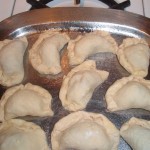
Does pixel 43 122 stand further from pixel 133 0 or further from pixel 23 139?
pixel 133 0

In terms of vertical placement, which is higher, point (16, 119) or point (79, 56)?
point (79, 56)

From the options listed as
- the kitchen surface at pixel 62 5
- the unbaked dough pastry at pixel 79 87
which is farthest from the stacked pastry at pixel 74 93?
the kitchen surface at pixel 62 5

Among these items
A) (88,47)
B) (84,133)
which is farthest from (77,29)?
(84,133)

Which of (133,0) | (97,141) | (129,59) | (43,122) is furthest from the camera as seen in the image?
(133,0)

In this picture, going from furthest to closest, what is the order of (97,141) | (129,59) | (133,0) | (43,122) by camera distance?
(133,0) → (129,59) → (43,122) → (97,141)

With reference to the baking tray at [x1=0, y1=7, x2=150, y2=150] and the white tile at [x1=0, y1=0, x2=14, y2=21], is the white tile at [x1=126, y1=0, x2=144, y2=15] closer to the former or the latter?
the baking tray at [x1=0, y1=7, x2=150, y2=150]

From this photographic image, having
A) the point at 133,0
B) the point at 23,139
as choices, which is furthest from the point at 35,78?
the point at 133,0
